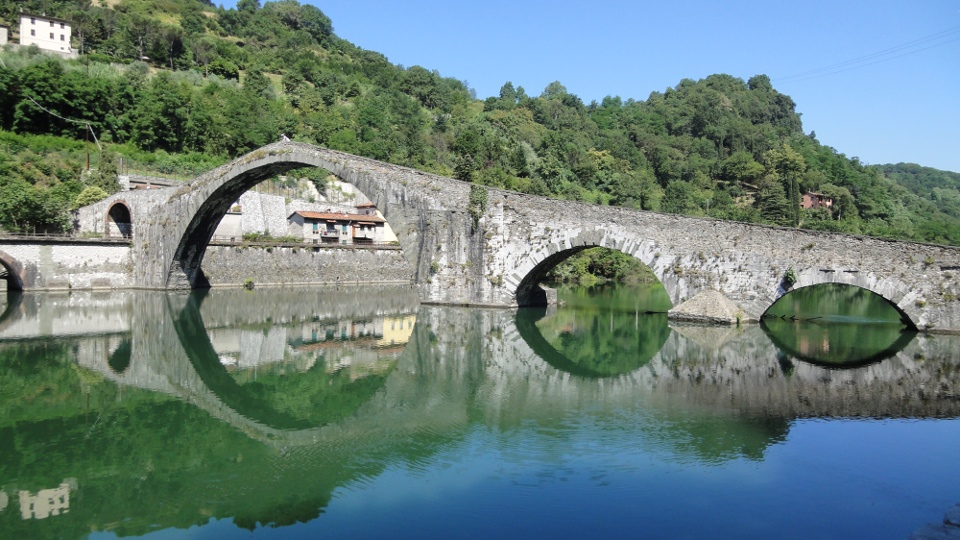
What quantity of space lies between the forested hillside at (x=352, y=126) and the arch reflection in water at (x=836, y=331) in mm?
Result: 21899

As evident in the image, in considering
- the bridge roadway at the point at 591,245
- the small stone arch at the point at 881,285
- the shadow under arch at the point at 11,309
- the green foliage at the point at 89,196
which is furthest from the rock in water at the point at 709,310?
the green foliage at the point at 89,196

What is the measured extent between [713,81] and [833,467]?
139 metres

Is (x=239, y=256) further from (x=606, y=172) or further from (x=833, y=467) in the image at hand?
(x=606, y=172)

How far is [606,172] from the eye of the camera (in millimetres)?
78000

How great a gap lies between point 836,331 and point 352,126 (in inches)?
2034

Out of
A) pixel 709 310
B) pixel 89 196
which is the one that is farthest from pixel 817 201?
pixel 89 196

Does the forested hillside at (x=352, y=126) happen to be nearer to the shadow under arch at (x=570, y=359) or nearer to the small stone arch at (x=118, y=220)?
the small stone arch at (x=118, y=220)

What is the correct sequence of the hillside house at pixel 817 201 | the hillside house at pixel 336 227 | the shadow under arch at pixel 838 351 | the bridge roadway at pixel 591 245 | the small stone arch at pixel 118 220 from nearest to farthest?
the shadow under arch at pixel 838 351
the bridge roadway at pixel 591 245
the small stone arch at pixel 118 220
the hillside house at pixel 336 227
the hillside house at pixel 817 201

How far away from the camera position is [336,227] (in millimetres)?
46562

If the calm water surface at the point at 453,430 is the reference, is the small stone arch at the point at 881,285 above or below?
above

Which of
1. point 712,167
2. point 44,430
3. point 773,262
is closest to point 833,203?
point 712,167

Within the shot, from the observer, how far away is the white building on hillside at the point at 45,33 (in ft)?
212

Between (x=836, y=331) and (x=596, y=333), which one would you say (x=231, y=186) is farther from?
(x=836, y=331)

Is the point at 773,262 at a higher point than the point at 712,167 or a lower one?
lower
